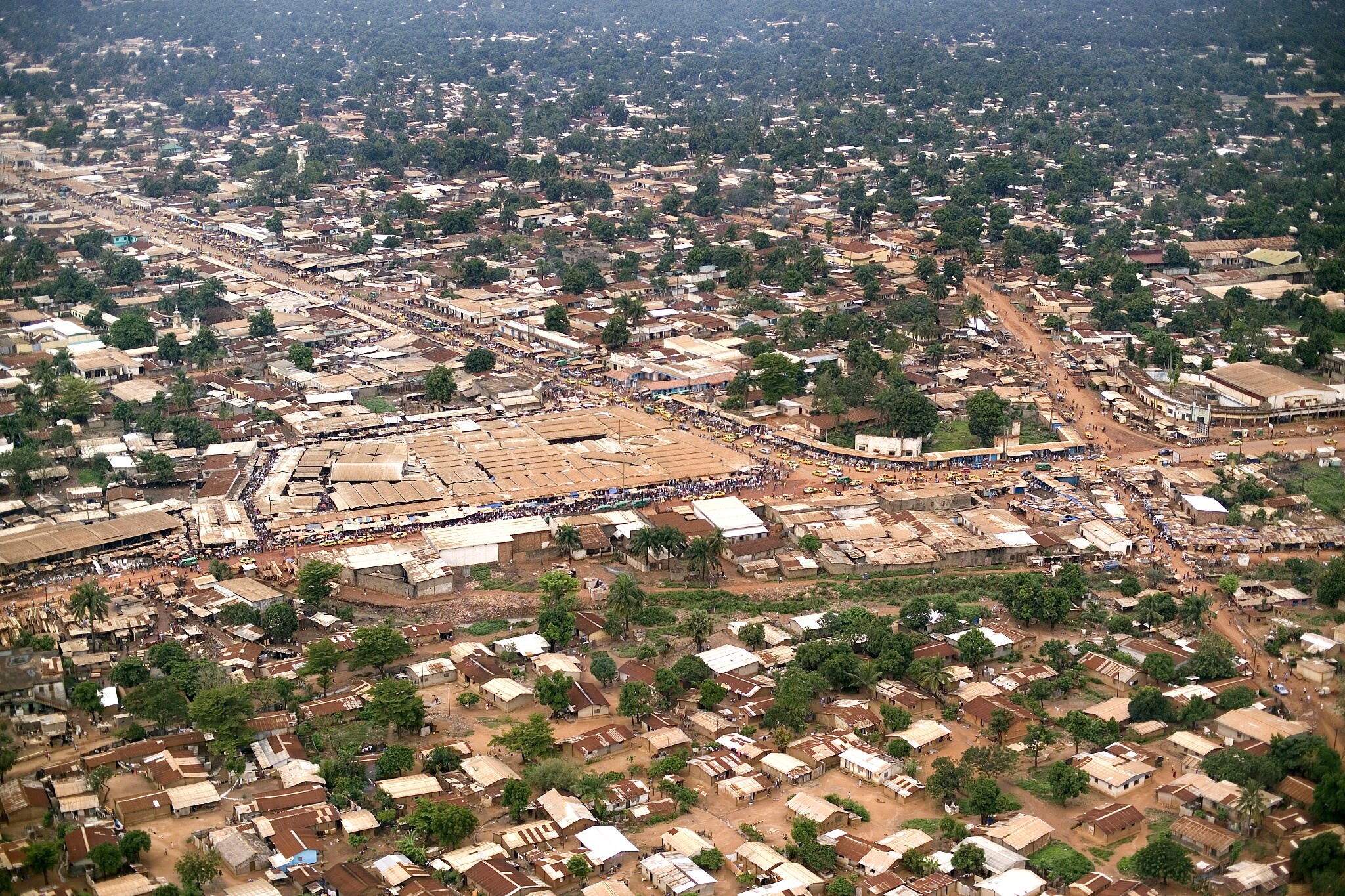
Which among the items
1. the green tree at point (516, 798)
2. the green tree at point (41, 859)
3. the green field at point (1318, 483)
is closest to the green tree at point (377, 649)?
the green tree at point (516, 798)

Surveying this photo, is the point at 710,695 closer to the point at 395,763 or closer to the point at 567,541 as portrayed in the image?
the point at 395,763

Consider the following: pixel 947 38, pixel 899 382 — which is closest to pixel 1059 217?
pixel 899 382

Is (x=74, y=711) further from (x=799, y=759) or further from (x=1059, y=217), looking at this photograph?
(x=1059, y=217)

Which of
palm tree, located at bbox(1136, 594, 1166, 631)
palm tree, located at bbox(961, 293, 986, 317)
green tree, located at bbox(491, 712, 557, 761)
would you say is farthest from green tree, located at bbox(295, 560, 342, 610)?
palm tree, located at bbox(961, 293, 986, 317)

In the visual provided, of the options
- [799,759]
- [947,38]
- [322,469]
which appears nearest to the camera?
[799,759]

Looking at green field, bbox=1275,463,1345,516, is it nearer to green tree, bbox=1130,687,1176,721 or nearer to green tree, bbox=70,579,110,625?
green tree, bbox=1130,687,1176,721
